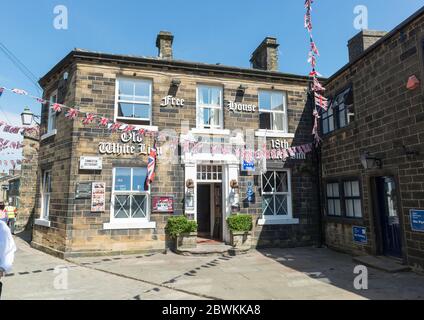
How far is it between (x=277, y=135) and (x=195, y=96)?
3.42m

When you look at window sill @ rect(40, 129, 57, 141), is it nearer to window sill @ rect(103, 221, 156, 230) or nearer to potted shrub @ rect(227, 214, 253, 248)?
window sill @ rect(103, 221, 156, 230)

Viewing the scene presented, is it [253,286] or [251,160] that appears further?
[251,160]

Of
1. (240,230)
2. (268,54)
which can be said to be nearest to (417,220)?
(240,230)

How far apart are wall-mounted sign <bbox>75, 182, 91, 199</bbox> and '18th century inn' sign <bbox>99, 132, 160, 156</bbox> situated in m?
1.15

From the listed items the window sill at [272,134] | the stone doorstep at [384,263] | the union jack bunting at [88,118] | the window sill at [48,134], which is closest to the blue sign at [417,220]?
the stone doorstep at [384,263]

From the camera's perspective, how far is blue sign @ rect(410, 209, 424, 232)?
7.29 metres

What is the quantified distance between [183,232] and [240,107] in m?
5.00

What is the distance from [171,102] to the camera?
10977 mm

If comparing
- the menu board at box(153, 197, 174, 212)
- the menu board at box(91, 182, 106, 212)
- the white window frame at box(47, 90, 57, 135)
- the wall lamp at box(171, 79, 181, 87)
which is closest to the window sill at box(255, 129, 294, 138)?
the wall lamp at box(171, 79, 181, 87)

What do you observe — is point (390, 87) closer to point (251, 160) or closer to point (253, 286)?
point (251, 160)

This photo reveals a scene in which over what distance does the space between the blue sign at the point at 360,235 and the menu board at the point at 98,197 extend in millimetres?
7965

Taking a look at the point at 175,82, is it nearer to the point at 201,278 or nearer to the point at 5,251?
the point at 201,278

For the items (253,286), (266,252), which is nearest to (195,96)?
(266,252)

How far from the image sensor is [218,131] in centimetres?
1123
